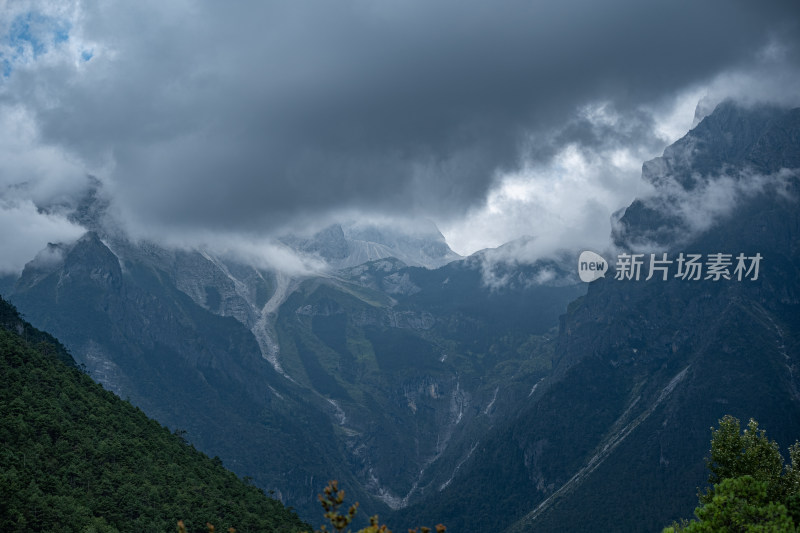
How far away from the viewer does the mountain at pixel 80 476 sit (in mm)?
135125

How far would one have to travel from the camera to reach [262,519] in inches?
7495

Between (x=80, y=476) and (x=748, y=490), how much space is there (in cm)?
14858

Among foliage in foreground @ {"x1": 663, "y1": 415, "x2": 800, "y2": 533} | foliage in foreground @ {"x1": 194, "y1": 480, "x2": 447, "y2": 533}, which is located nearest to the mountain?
foliage in foreground @ {"x1": 194, "y1": 480, "x2": 447, "y2": 533}

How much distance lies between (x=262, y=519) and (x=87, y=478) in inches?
1997

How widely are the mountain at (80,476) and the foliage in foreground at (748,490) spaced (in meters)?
116

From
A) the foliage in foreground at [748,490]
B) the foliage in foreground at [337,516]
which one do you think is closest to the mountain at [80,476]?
the foliage in foreground at [337,516]

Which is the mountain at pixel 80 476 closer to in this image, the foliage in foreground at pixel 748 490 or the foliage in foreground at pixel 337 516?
the foliage in foreground at pixel 337 516

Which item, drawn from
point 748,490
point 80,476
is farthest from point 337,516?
point 80,476

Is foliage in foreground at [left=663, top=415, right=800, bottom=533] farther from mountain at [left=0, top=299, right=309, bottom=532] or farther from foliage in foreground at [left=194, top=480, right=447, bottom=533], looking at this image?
mountain at [left=0, top=299, right=309, bottom=532]

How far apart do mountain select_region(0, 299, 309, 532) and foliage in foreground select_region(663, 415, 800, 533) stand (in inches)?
4575

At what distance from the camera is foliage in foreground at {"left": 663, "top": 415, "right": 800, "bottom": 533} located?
197 feet

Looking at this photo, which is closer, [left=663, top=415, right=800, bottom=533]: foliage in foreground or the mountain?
[left=663, top=415, right=800, bottom=533]: foliage in foreground

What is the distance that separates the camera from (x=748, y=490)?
66.7 m

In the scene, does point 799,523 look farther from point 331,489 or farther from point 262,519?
point 262,519
